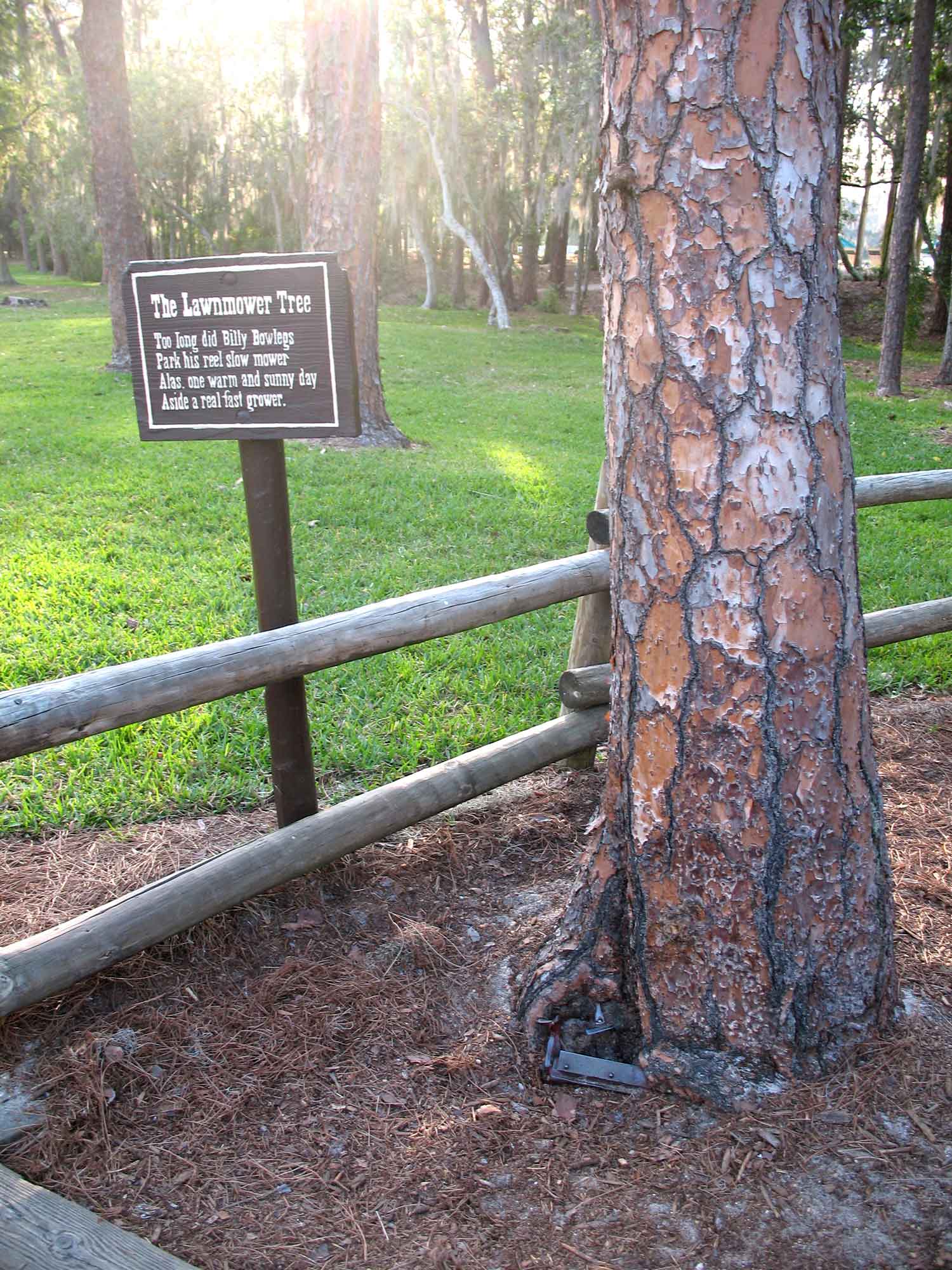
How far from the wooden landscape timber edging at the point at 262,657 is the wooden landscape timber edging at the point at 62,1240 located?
0.90 meters

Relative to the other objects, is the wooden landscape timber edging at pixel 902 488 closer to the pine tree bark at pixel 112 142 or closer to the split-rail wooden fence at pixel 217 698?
the split-rail wooden fence at pixel 217 698

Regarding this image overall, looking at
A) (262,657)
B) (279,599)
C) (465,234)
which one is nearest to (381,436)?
(279,599)

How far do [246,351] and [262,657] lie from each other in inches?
32.9

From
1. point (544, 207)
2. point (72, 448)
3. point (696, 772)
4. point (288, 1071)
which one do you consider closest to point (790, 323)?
point (696, 772)

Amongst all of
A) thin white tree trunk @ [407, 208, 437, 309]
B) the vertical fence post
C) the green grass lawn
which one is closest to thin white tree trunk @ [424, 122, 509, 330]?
thin white tree trunk @ [407, 208, 437, 309]

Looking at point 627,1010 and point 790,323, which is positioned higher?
point 790,323

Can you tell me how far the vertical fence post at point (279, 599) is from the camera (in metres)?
2.99

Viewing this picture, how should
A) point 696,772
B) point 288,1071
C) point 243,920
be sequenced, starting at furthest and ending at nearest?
1. point 243,920
2. point 288,1071
3. point 696,772

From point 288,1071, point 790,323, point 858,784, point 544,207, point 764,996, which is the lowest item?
point 288,1071

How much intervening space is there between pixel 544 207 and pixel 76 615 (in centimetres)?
2581

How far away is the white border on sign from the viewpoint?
2.68 metres

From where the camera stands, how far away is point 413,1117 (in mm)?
2373

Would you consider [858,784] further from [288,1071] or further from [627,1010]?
[288,1071]

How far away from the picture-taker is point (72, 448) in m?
9.47
